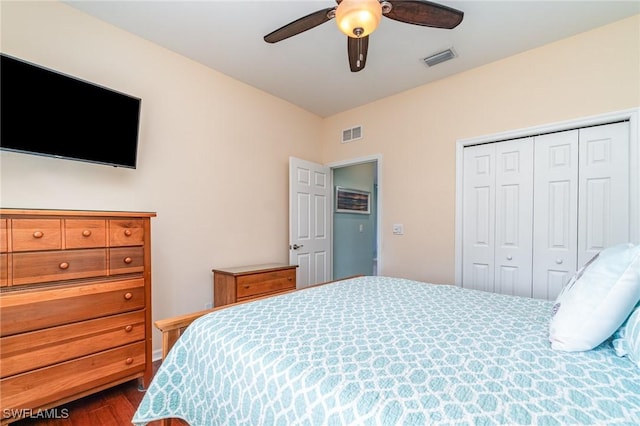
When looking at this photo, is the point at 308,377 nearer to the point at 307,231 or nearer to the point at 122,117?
the point at 122,117

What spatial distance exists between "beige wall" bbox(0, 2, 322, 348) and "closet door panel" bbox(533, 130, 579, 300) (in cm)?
262

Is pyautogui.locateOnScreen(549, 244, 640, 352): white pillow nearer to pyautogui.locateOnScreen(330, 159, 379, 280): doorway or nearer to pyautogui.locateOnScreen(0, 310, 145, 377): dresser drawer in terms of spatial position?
pyautogui.locateOnScreen(0, 310, 145, 377): dresser drawer

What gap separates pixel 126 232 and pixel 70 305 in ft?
1.67

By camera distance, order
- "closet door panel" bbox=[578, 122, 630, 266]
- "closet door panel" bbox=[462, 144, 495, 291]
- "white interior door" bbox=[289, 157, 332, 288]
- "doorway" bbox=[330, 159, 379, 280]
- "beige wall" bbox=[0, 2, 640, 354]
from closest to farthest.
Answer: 1. "beige wall" bbox=[0, 2, 640, 354]
2. "closet door panel" bbox=[578, 122, 630, 266]
3. "closet door panel" bbox=[462, 144, 495, 291]
4. "white interior door" bbox=[289, 157, 332, 288]
5. "doorway" bbox=[330, 159, 379, 280]

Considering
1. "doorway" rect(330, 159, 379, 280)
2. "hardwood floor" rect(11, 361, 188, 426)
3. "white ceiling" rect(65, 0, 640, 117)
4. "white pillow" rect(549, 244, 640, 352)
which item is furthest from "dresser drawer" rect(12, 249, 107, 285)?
"doorway" rect(330, 159, 379, 280)

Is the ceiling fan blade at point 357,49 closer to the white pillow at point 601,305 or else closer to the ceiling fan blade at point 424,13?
the ceiling fan blade at point 424,13

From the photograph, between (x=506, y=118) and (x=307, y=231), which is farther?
(x=307, y=231)

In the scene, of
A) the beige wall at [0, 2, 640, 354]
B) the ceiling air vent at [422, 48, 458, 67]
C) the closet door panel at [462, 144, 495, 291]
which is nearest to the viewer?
the beige wall at [0, 2, 640, 354]

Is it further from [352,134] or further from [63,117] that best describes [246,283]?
[352,134]

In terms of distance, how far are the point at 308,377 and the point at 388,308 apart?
76cm

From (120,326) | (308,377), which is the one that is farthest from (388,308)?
(120,326)

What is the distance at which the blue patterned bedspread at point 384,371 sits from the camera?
74 centimetres

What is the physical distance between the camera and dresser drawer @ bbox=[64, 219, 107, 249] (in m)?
1.72

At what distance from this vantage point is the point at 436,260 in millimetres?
3121
